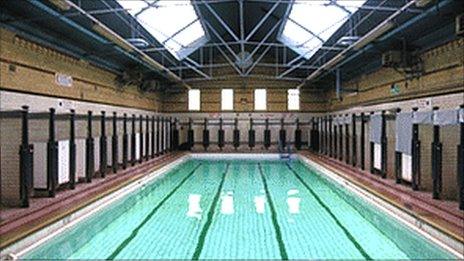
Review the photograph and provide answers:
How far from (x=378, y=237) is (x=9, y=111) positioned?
4.64 meters

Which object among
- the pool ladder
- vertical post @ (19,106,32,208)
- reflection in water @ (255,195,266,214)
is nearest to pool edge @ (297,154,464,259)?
reflection in water @ (255,195,266,214)

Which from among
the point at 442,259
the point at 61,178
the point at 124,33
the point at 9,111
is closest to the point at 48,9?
the point at 9,111

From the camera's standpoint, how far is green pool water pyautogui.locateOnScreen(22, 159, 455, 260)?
15.6ft

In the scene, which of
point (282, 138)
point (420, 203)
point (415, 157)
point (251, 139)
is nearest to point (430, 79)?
point (415, 157)

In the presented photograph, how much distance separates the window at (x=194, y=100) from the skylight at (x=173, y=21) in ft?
15.7

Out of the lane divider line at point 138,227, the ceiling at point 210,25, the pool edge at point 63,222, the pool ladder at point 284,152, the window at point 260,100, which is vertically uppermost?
the ceiling at point 210,25

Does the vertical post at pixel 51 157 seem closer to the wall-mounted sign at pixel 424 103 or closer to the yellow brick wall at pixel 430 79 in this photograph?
the yellow brick wall at pixel 430 79

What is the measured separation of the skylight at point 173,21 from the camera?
9.62 m

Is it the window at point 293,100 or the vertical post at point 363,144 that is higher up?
the window at point 293,100

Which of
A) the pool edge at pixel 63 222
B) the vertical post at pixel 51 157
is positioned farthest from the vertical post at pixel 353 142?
the vertical post at pixel 51 157

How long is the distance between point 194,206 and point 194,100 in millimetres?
13857

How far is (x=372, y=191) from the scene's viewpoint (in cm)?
753

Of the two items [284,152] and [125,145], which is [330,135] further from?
[125,145]

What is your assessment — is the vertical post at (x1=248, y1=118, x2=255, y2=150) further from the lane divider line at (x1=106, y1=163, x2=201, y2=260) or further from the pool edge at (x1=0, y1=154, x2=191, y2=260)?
the pool edge at (x1=0, y1=154, x2=191, y2=260)
